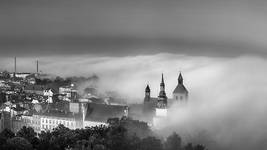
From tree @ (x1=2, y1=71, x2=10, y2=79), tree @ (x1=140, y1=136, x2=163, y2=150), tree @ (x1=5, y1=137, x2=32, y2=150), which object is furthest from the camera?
tree @ (x1=2, y1=71, x2=10, y2=79)

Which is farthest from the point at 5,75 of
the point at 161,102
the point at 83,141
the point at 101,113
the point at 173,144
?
the point at 83,141

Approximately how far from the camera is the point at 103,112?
93.0 feet

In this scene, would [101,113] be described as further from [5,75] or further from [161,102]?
[5,75]

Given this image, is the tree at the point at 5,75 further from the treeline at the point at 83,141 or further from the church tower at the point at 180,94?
the treeline at the point at 83,141

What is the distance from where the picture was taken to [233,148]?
2514cm

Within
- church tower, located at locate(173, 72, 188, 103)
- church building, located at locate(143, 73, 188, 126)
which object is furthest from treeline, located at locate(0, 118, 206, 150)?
church tower, located at locate(173, 72, 188, 103)

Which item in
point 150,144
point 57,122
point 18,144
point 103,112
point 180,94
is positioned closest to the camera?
point 18,144

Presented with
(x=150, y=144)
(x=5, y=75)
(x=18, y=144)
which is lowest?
(x=150, y=144)

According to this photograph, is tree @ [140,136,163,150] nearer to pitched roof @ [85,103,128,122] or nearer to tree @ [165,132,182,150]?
→ tree @ [165,132,182,150]

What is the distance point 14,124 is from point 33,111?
1.45 metres

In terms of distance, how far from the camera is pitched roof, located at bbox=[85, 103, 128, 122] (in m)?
28.1

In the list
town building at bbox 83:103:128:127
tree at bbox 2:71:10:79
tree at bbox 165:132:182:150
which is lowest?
tree at bbox 165:132:182:150

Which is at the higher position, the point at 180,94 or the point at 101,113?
the point at 180,94

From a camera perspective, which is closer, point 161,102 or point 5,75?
point 161,102
